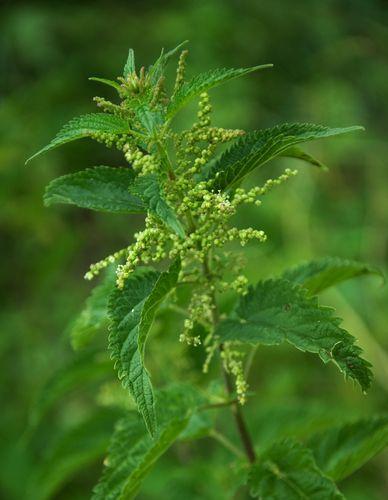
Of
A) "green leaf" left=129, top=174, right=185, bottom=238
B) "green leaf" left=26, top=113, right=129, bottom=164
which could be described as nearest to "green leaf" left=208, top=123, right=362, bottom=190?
"green leaf" left=129, top=174, right=185, bottom=238

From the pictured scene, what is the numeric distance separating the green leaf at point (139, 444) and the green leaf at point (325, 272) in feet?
1.54

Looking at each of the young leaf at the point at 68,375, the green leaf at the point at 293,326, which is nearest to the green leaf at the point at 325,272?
the green leaf at the point at 293,326

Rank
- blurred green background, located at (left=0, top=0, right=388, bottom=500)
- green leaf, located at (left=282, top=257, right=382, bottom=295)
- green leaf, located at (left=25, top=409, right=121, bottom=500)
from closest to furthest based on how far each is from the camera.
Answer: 1. green leaf, located at (left=282, top=257, right=382, bottom=295)
2. green leaf, located at (left=25, top=409, right=121, bottom=500)
3. blurred green background, located at (left=0, top=0, right=388, bottom=500)

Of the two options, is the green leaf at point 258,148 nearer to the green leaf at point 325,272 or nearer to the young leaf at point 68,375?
the green leaf at point 325,272

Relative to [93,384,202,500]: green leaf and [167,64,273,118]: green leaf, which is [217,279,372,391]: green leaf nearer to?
[93,384,202,500]: green leaf

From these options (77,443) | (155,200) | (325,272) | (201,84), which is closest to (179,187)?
(155,200)

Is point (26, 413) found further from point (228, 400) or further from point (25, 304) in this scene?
point (228, 400)

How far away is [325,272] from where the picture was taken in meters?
1.81

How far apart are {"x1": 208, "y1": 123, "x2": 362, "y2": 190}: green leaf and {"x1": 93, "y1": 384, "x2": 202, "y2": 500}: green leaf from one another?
0.65 meters

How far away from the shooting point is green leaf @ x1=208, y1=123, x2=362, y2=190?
1.42 m

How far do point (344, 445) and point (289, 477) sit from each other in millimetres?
323

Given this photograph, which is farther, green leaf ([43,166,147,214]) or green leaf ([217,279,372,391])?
green leaf ([43,166,147,214])

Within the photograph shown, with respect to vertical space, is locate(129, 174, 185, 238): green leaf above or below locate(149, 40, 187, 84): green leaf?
below

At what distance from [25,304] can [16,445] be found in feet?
3.72
